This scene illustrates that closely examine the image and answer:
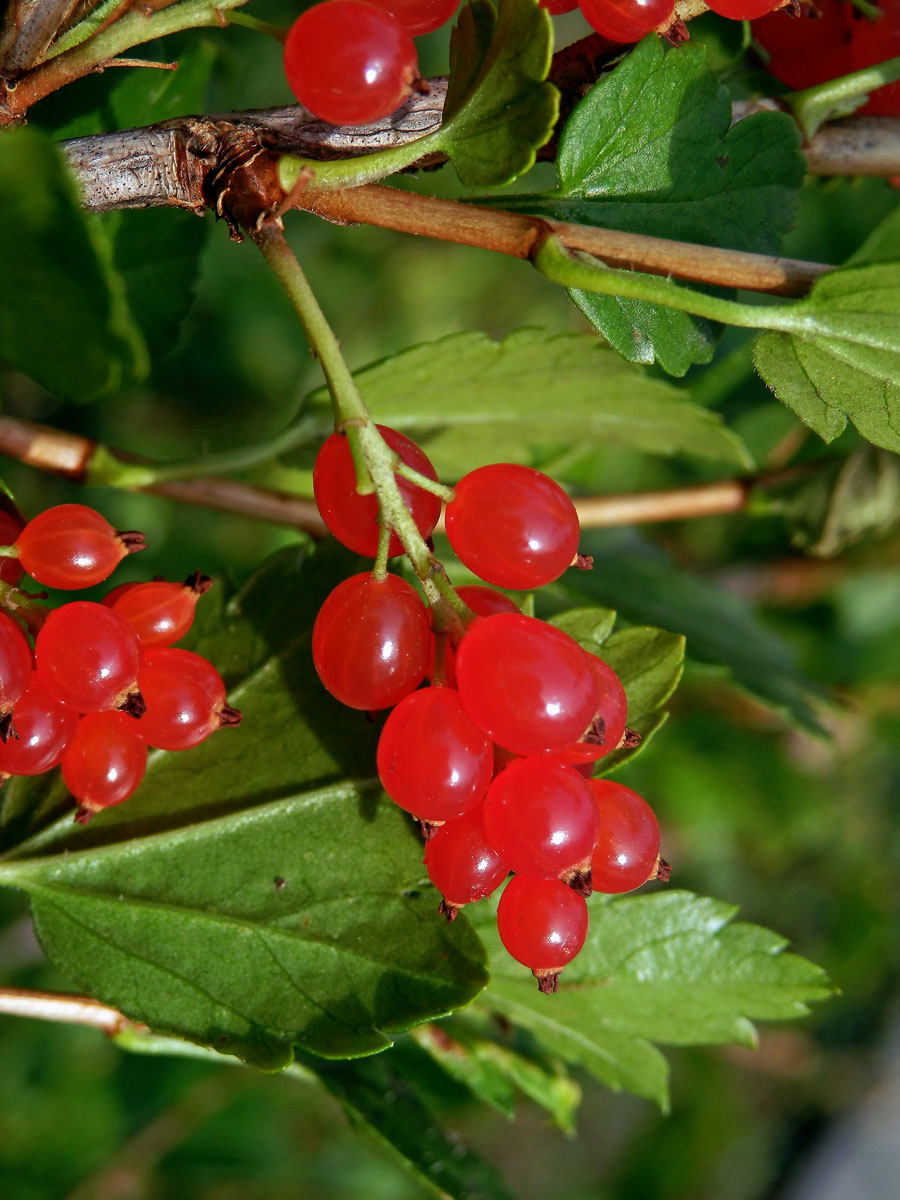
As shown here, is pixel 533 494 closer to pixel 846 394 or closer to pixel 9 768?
pixel 846 394

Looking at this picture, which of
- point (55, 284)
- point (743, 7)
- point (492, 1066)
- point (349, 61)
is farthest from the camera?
point (492, 1066)

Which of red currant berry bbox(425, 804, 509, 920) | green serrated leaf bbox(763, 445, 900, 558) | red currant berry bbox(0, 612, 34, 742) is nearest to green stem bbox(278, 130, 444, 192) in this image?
red currant berry bbox(0, 612, 34, 742)

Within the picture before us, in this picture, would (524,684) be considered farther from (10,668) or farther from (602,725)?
(10,668)

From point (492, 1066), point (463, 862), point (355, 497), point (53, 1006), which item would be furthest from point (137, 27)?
point (492, 1066)

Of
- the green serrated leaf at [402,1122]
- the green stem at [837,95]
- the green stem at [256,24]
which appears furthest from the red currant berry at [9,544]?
the green stem at [837,95]

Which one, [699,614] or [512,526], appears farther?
[699,614]

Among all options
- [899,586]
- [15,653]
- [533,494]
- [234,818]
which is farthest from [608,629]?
[899,586]

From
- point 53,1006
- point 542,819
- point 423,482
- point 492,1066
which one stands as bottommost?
point 492,1066
